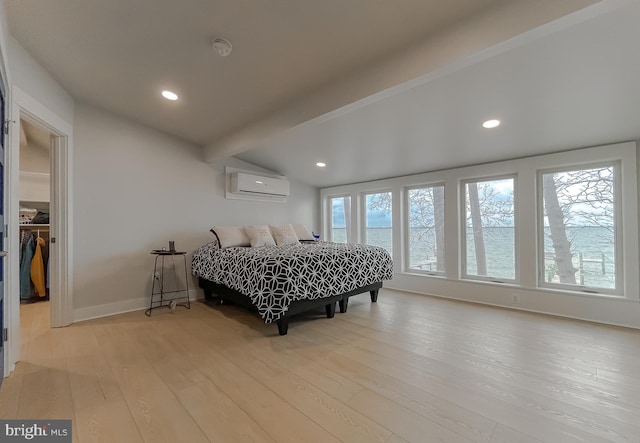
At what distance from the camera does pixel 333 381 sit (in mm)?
1865

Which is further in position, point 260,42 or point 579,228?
point 579,228

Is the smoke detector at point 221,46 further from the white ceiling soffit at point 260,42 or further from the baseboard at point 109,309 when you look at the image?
the baseboard at point 109,309

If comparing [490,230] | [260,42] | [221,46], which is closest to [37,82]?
[221,46]

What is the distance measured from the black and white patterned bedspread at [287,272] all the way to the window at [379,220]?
4.85 ft

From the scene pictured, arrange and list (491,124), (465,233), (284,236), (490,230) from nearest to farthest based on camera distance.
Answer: (491,124), (490,230), (465,233), (284,236)

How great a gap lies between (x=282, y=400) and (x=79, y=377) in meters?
1.50

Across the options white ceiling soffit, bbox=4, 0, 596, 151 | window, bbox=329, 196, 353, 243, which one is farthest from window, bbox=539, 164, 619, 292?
window, bbox=329, 196, 353, 243

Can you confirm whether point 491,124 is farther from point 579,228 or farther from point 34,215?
point 34,215

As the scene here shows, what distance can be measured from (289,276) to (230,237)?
63.3 inches

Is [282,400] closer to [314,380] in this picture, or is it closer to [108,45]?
[314,380]

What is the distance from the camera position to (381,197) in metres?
5.33

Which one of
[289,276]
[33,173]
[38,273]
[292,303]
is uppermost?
[33,173]

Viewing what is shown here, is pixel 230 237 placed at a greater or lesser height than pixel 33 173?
lesser

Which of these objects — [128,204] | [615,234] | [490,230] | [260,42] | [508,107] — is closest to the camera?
[260,42]
